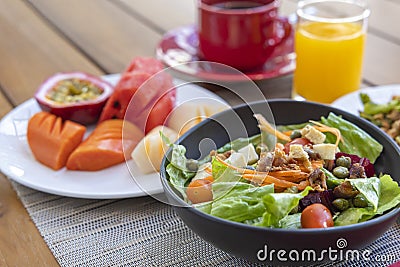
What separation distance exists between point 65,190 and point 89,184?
0.06m

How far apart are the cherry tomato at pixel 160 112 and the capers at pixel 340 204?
450 millimetres

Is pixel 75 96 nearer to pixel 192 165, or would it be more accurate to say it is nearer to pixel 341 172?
pixel 192 165

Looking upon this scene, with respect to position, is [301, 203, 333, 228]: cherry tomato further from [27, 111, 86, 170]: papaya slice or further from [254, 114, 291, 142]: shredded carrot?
[27, 111, 86, 170]: papaya slice

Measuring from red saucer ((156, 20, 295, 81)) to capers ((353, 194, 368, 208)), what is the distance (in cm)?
54

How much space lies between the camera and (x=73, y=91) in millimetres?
1499

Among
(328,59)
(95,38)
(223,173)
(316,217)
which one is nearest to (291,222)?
(316,217)

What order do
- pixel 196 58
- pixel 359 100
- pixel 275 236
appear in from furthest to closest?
pixel 196 58 → pixel 359 100 → pixel 275 236

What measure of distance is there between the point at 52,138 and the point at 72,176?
113mm

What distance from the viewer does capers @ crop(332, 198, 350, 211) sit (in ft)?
3.09

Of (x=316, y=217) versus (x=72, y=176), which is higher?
(x=316, y=217)

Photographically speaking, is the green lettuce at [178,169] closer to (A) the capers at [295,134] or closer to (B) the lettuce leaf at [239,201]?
(B) the lettuce leaf at [239,201]

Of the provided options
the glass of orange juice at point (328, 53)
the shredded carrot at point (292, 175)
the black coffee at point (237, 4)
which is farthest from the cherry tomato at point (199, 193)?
the black coffee at point (237, 4)

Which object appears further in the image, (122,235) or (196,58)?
(196,58)

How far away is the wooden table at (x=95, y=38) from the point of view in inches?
65.1
